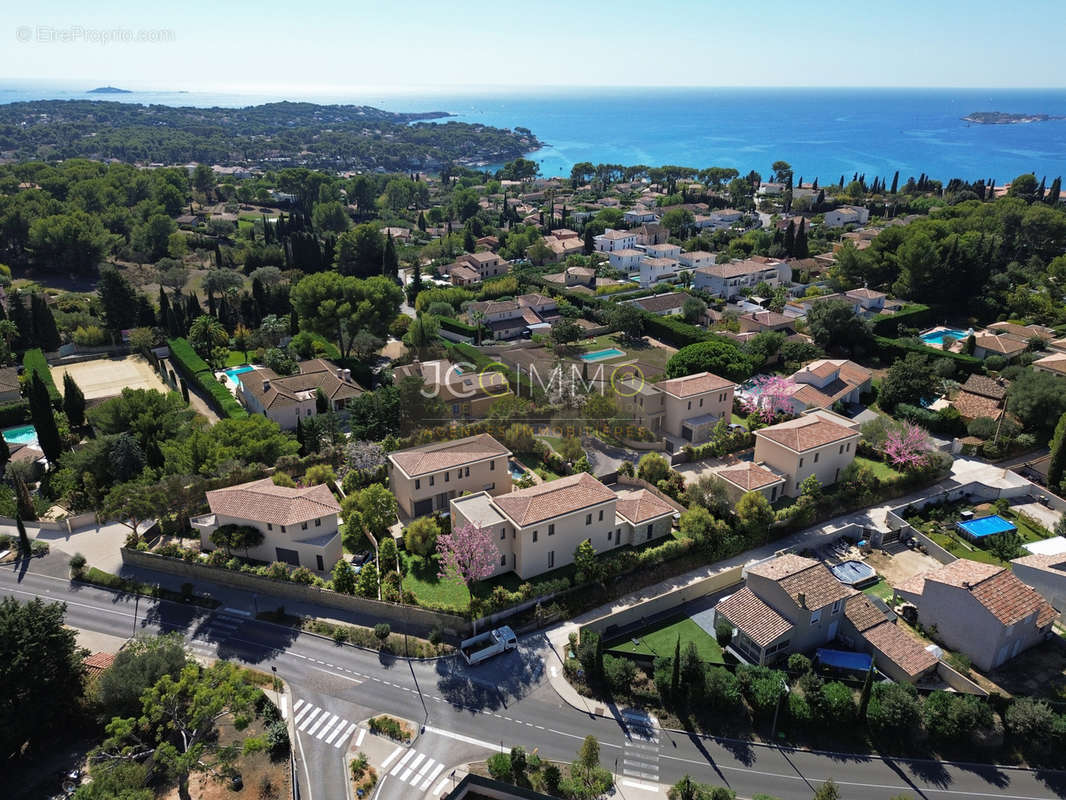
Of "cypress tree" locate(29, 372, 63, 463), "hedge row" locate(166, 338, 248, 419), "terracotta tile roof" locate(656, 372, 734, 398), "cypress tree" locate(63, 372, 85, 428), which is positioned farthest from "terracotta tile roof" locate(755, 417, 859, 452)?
"cypress tree" locate(63, 372, 85, 428)

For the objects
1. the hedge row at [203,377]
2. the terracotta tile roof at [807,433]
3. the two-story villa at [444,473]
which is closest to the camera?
the two-story villa at [444,473]

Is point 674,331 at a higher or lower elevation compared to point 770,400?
higher

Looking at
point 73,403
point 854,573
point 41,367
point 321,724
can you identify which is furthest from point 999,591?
point 41,367

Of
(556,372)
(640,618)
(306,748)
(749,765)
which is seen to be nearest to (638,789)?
(749,765)

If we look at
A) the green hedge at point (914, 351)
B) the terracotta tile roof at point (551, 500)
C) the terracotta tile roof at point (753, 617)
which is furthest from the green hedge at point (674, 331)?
the terracotta tile roof at point (753, 617)

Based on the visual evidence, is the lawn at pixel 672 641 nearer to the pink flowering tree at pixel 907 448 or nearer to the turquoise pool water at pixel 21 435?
the pink flowering tree at pixel 907 448

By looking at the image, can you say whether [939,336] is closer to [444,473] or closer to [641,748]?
[444,473]
